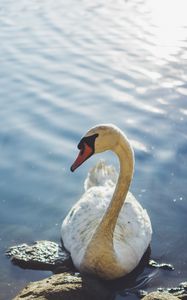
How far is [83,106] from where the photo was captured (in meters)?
15.2

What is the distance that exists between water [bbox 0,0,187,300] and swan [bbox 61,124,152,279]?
438 mm

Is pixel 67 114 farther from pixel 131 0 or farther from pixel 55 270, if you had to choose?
pixel 131 0

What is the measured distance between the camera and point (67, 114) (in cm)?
1470

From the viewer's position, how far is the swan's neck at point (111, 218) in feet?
30.8

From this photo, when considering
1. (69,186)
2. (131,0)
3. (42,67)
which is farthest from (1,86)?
(131,0)

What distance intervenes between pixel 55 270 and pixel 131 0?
14.9m

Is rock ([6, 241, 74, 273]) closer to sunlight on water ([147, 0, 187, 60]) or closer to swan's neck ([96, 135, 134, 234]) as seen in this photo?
swan's neck ([96, 135, 134, 234])

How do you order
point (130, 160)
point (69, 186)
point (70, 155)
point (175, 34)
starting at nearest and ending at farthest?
1. point (130, 160)
2. point (69, 186)
3. point (70, 155)
4. point (175, 34)

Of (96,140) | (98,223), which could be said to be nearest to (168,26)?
(98,223)

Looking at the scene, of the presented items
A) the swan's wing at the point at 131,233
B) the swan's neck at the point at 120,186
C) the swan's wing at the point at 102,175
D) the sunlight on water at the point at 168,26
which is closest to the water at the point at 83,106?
the sunlight on water at the point at 168,26

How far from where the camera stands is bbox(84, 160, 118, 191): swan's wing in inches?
451

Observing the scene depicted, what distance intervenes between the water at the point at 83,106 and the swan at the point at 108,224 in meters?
0.44

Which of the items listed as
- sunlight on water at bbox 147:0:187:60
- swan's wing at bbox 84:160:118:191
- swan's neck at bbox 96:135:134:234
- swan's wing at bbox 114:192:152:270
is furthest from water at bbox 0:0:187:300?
swan's neck at bbox 96:135:134:234

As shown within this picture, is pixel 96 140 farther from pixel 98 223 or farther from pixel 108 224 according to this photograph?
pixel 98 223
